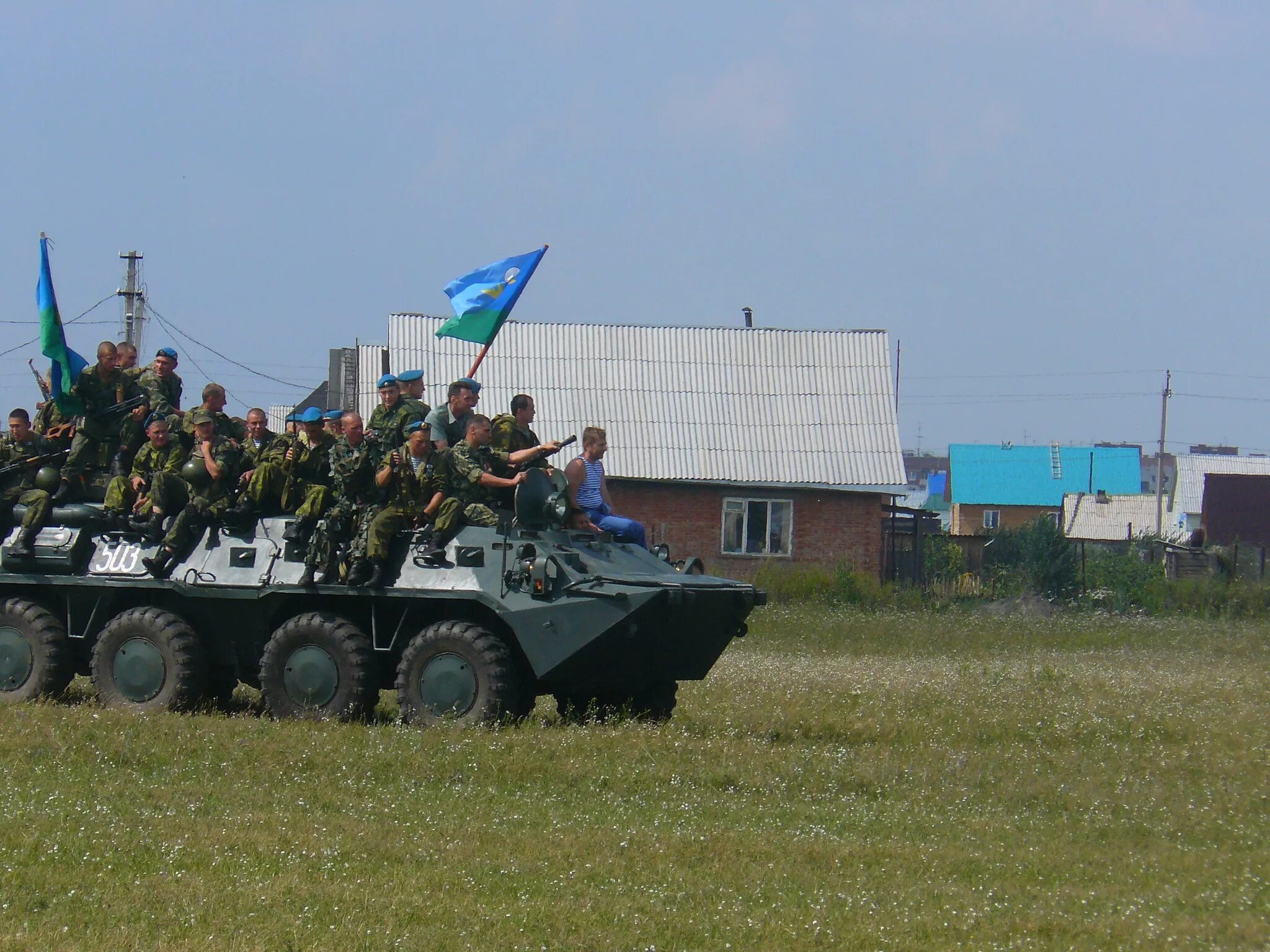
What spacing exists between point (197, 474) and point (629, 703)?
137 inches

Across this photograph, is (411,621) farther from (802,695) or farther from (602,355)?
(602,355)

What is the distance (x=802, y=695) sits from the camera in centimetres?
1316

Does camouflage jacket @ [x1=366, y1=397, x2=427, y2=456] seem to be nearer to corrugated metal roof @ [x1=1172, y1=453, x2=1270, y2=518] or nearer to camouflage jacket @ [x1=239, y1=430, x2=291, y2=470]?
camouflage jacket @ [x1=239, y1=430, x2=291, y2=470]

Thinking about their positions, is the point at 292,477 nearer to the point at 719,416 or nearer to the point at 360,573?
the point at 360,573

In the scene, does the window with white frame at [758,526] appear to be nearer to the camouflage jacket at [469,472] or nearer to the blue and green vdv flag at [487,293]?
the blue and green vdv flag at [487,293]

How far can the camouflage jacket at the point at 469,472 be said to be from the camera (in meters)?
11.5

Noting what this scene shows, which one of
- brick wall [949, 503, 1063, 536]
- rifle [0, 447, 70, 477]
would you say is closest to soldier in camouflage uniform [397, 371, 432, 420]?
rifle [0, 447, 70, 477]

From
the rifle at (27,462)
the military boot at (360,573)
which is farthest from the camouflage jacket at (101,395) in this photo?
the military boot at (360,573)

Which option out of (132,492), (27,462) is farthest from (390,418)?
(27,462)

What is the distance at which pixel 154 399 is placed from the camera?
41.8 feet

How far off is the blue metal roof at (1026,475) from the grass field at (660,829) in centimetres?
5256

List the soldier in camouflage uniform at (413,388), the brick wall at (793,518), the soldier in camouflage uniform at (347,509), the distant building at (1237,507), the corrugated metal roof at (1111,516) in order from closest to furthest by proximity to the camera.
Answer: the soldier in camouflage uniform at (347,509) < the soldier in camouflage uniform at (413,388) < the brick wall at (793,518) < the distant building at (1237,507) < the corrugated metal roof at (1111,516)

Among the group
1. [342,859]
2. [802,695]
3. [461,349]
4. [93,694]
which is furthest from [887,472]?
[342,859]

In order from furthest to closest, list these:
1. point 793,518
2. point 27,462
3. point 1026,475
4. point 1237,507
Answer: point 1026,475
point 1237,507
point 793,518
point 27,462
